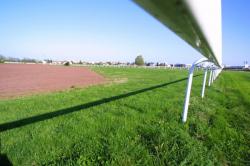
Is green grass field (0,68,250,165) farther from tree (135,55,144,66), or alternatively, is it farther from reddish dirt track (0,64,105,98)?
tree (135,55,144,66)

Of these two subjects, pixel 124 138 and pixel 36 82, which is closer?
pixel 124 138

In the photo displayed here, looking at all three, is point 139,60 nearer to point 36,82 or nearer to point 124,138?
point 36,82

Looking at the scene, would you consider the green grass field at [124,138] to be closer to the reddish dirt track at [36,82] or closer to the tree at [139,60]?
the reddish dirt track at [36,82]

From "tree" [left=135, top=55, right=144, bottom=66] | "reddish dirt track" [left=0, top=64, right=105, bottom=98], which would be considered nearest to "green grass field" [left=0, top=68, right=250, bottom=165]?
"reddish dirt track" [left=0, top=64, right=105, bottom=98]

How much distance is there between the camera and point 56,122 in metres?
4.33

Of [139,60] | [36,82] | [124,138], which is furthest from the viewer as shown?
[139,60]

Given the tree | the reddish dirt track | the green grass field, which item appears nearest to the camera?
the green grass field

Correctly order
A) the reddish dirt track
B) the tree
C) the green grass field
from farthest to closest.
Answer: the tree, the reddish dirt track, the green grass field

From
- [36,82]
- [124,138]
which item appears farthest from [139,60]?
[124,138]

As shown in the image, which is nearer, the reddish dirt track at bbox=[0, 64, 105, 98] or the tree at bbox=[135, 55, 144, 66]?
the reddish dirt track at bbox=[0, 64, 105, 98]

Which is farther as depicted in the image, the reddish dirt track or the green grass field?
the reddish dirt track

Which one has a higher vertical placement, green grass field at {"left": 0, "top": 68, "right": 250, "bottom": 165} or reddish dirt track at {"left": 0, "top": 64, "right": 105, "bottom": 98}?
green grass field at {"left": 0, "top": 68, "right": 250, "bottom": 165}

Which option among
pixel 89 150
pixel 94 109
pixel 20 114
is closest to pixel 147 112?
pixel 94 109

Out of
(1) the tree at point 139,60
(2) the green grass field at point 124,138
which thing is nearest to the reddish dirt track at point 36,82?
(2) the green grass field at point 124,138
